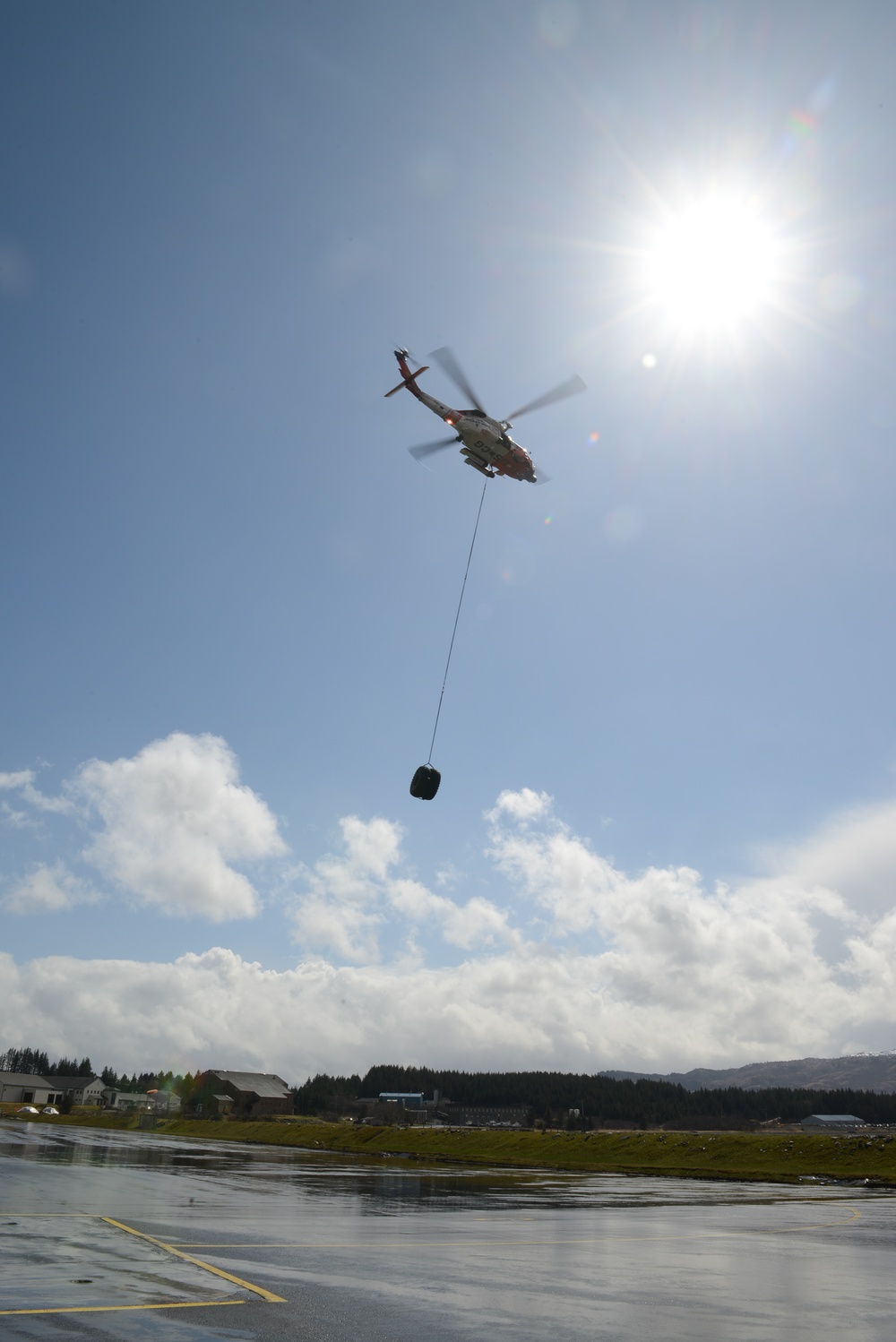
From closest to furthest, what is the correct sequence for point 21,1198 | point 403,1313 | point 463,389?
point 403,1313, point 21,1198, point 463,389

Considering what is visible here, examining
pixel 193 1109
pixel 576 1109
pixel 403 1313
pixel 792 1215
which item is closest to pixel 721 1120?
pixel 576 1109

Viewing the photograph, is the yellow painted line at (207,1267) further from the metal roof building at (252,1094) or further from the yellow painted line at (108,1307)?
the metal roof building at (252,1094)

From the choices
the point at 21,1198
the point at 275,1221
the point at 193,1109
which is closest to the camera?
the point at 275,1221

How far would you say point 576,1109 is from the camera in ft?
511

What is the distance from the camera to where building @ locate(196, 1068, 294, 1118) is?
131 m

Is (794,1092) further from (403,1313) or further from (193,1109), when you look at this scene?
(403,1313)

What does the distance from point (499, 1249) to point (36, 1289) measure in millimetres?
9340

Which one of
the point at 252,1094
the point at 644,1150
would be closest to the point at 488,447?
the point at 644,1150

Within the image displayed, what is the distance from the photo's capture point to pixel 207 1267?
42.7 feet

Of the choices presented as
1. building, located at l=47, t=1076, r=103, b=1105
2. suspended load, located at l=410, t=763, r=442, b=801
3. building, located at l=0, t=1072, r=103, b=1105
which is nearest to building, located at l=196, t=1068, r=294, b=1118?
building, located at l=0, t=1072, r=103, b=1105

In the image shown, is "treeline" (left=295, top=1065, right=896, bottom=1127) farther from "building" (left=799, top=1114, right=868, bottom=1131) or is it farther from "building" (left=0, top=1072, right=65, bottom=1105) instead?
"building" (left=0, top=1072, right=65, bottom=1105)

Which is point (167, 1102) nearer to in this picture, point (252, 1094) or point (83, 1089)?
point (252, 1094)

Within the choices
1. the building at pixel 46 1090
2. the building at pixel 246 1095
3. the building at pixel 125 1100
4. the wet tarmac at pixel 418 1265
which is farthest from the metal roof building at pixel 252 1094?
the wet tarmac at pixel 418 1265

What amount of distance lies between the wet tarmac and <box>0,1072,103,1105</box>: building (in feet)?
579
